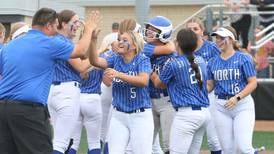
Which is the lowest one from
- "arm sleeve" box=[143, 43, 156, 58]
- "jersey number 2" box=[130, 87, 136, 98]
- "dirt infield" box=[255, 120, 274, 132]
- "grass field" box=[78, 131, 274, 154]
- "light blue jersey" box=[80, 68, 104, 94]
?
"dirt infield" box=[255, 120, 274, 132]

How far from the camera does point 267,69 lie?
1812cm

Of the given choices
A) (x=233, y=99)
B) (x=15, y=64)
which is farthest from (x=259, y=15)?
(x=15, y=64)

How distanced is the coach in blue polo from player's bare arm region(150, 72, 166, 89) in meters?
1.69

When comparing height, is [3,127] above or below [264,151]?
above

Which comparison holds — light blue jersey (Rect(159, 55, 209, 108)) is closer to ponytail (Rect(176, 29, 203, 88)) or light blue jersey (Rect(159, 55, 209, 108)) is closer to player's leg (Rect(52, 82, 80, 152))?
ponytail (Rect(176, 29, 203, 88))

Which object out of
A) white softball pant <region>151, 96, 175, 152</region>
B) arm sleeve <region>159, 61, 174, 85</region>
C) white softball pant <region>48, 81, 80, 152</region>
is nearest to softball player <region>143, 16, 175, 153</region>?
white softball pant <region>151, 96, 175, 152</region>

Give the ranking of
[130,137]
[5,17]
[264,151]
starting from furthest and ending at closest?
[5,17]
[264,151]
[130,137]

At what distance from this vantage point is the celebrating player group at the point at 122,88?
7.15 m

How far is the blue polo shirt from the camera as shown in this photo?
23.4 feet

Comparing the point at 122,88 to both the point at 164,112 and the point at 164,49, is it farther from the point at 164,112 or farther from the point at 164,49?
the point at 164,112

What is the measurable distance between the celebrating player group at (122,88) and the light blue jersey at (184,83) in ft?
0.04

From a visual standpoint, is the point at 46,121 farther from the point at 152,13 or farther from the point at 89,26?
the point at 152,13

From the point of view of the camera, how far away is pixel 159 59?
9477 mm

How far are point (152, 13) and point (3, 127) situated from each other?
59.2 ft
